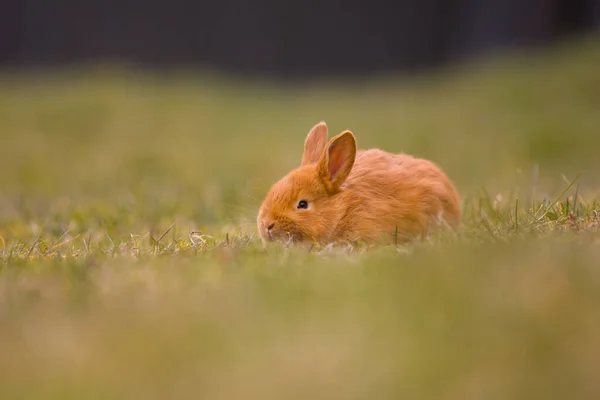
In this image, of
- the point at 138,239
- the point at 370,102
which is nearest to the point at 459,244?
the point at 138,239

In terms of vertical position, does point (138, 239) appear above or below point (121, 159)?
above

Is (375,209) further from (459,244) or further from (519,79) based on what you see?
(519,79)

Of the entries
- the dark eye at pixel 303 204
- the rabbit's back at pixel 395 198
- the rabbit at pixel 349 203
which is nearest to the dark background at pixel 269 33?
the rabbit's back at pixel 395 198

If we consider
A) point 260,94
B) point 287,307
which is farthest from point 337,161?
point 260,94

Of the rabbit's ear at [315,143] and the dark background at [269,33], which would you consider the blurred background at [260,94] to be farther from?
the rabbit's ear at [315,143]

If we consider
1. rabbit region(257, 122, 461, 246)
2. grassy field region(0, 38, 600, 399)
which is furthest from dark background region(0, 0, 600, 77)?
rabbit region(257, 122, 461, 246)

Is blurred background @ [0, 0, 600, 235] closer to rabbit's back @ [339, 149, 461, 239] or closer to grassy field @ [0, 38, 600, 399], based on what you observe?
grassy field @ [0, 38, 600, 399]
